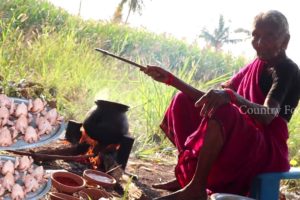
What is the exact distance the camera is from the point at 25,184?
5.45ft

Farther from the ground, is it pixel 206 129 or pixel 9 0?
pixel 9 0

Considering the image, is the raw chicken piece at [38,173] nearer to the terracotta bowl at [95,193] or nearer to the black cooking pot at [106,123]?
the terracotta bowl at [95,193]

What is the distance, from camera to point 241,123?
2.82 meters

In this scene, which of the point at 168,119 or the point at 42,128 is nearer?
the point at 42,128

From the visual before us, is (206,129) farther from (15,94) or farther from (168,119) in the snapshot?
(15,94)

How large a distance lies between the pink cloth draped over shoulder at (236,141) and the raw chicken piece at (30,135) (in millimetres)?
1476

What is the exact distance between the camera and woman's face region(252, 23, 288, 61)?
3.00 metres

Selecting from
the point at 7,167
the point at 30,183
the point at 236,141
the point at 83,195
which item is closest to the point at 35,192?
the point at 30,183

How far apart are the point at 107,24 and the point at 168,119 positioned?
9743mm

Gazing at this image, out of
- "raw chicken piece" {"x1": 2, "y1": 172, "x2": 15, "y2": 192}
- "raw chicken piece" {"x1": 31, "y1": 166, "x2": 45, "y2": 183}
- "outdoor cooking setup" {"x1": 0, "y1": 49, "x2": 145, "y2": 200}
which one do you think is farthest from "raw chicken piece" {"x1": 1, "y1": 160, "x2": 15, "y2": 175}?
"outdoor cooking setup" {"x1": 0, "y1": 49, "x2": 145, "y2": 200}

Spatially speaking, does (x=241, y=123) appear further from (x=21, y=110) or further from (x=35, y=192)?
(x=21, y=110)

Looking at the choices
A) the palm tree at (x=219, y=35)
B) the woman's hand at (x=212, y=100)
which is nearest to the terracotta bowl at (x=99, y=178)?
the woman's hand at (x=212, y=100)

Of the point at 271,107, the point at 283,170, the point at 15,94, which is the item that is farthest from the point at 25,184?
the point at 15,94

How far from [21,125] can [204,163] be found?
61.7 inches
